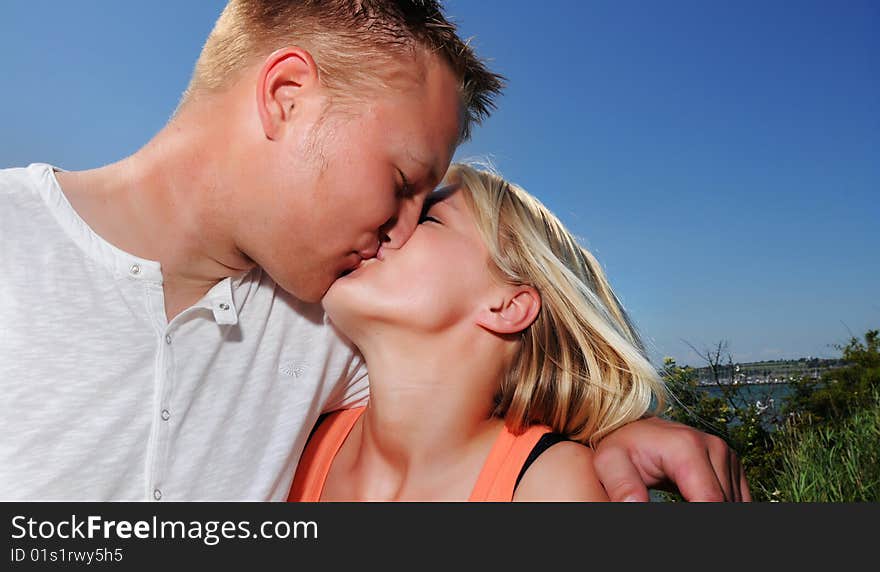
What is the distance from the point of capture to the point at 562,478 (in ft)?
6.43

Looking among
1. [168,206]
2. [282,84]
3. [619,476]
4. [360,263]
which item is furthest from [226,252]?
[619,476]

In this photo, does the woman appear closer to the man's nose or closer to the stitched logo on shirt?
the man's nose

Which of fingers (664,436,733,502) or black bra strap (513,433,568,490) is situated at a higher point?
black bra strap (513,433,568,490)

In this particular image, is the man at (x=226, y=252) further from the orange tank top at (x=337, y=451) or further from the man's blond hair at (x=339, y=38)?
the orange tank top at (x=337, y=451)

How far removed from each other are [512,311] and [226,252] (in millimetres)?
875

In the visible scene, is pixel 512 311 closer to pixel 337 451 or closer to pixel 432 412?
pixel 432 412

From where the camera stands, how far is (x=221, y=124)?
2.13 meters

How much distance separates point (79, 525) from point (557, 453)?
48.6 inches

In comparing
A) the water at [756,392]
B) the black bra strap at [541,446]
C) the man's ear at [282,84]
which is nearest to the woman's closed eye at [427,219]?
the man's ear at [282,84]

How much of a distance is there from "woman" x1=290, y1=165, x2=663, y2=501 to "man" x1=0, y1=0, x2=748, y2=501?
0.15 meters

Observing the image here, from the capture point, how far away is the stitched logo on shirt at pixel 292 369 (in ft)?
7.67

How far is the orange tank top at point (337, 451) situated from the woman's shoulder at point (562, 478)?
4cm

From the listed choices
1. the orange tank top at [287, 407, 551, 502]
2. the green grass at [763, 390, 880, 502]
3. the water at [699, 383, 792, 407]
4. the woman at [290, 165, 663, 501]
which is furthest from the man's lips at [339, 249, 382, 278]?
the water at [699, 383, 792, 407]

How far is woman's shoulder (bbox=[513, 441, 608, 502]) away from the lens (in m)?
1.90
